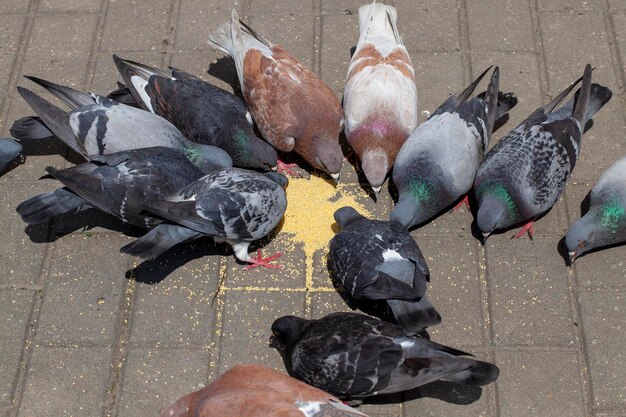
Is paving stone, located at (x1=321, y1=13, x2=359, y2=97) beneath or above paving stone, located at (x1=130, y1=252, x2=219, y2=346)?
above

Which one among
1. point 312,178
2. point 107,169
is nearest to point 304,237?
point 312,178

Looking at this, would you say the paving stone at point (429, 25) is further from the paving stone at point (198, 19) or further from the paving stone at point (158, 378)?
the paving stone at point (158, 378)

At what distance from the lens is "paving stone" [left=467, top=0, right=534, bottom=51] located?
7246 millimetres

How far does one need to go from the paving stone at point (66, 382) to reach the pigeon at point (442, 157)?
229 centimetres

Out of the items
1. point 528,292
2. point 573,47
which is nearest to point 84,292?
point 528,292

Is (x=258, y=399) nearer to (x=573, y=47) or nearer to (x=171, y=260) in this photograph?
(x=171, y=260)

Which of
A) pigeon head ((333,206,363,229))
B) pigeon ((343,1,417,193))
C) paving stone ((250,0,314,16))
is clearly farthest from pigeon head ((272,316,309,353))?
paving stone ((250,0,314,16))

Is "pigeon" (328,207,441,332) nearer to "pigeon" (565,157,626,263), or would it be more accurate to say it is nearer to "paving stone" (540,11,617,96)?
"pigeon" (565,157,626,263)

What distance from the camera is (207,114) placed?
6.36m

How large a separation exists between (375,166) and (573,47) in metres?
2.32

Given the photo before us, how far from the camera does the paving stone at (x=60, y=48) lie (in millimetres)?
7180

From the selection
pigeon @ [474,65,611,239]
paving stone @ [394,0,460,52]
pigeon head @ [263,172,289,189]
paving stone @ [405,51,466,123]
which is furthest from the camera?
paving stone @ [394,0,460,52]

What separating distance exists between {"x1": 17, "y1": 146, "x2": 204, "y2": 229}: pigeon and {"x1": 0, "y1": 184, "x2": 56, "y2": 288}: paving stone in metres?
0.31

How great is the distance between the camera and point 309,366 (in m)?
5.22
